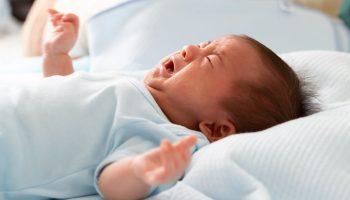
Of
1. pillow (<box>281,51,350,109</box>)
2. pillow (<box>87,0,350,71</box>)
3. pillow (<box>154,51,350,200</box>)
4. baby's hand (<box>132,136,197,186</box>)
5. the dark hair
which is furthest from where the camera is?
pillow (<box>87,0,350,71</box>)

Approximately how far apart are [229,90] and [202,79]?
5cm

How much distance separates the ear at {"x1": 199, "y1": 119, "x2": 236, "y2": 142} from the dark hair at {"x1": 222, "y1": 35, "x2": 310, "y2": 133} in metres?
0.01

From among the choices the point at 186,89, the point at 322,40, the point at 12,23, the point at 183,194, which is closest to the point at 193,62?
the point at 186,89

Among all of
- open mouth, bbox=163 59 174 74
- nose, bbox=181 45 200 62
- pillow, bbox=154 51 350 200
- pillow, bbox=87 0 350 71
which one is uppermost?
nose, bbox=181 45 200 62

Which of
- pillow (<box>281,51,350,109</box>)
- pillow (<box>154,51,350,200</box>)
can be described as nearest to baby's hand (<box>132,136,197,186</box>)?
pillow (<box>154,51,350,200</box>)

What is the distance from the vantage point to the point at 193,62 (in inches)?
36.7

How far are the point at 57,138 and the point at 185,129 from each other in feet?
0.69

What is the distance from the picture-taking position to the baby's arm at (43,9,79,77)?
1081 millimetres

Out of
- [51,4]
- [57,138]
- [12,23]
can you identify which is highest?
[57,138]

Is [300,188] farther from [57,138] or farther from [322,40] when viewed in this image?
[322,40]

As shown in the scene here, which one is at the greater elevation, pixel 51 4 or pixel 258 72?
pixel 258 72

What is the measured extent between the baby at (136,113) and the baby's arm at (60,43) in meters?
0.17

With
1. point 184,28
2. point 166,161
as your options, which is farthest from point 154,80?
point 184,28

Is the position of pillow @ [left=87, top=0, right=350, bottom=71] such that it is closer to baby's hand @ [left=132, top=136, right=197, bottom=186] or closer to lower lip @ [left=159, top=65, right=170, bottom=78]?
lower lip @ [left=159, top=65, right=170, bottom=78]
